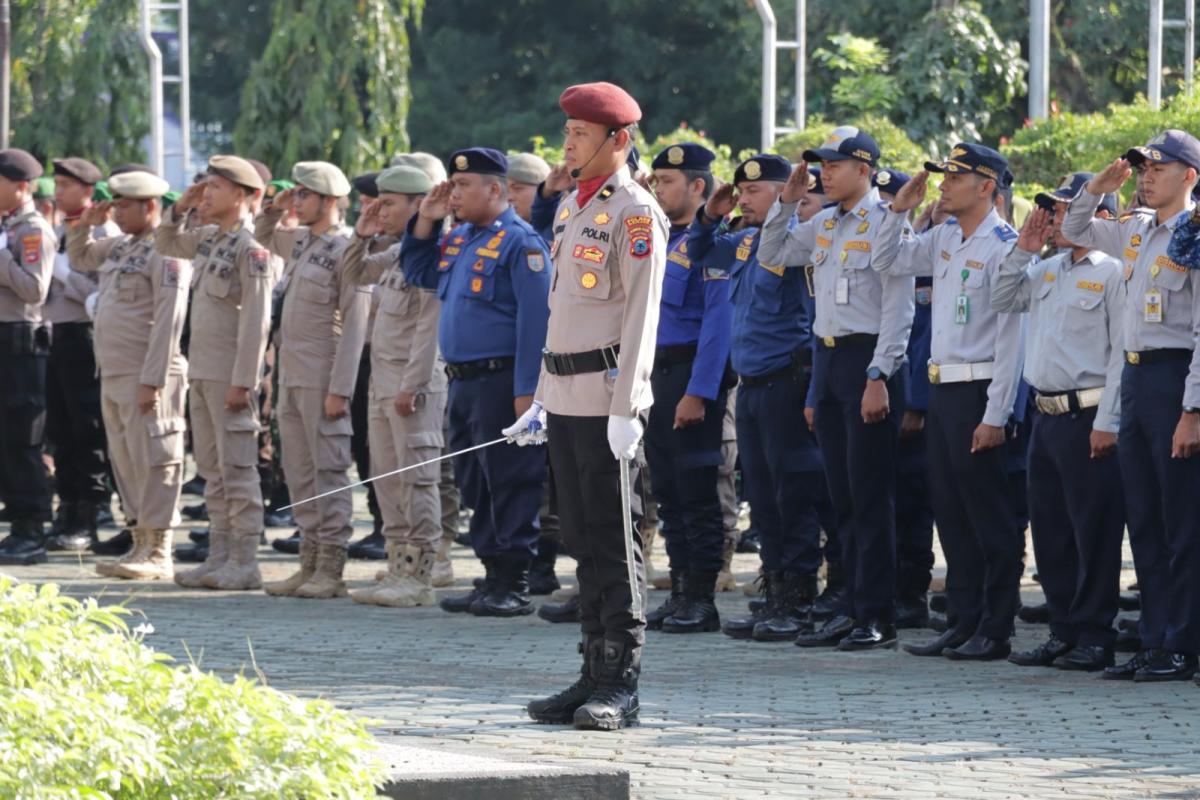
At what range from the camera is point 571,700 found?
7465 millimetres

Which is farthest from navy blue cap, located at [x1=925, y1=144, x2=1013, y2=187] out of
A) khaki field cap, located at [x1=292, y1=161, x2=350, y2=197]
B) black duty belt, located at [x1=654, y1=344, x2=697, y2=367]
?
khaki field cap, located at [x1=292, y1=161, x2=350, y2=197]

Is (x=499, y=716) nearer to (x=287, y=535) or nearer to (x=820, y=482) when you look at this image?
(x=820, y=482)

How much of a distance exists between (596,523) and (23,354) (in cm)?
669

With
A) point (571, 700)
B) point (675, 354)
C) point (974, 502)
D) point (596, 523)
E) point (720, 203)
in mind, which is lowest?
point (571, 700)

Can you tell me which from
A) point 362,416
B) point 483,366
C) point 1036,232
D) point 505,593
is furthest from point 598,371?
point 362,416

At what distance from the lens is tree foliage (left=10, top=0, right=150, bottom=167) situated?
2922 cm

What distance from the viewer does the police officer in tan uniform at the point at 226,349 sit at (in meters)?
11.6

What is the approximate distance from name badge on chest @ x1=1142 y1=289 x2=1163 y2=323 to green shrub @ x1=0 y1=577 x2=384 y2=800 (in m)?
4.54

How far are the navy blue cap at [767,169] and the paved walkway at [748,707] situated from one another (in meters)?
2.15

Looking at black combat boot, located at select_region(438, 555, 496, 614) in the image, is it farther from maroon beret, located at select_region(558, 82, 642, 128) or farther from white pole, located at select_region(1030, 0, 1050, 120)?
white pole, located at select_region(1030, 0, 1050, 120)

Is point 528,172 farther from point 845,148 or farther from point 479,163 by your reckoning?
point 845,148

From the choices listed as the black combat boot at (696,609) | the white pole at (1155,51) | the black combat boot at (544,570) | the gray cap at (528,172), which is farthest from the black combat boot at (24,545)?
the white pole at (1155,51)

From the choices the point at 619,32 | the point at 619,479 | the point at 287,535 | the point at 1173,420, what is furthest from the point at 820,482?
the point at 619,32

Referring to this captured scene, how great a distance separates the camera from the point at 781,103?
3781 cm
